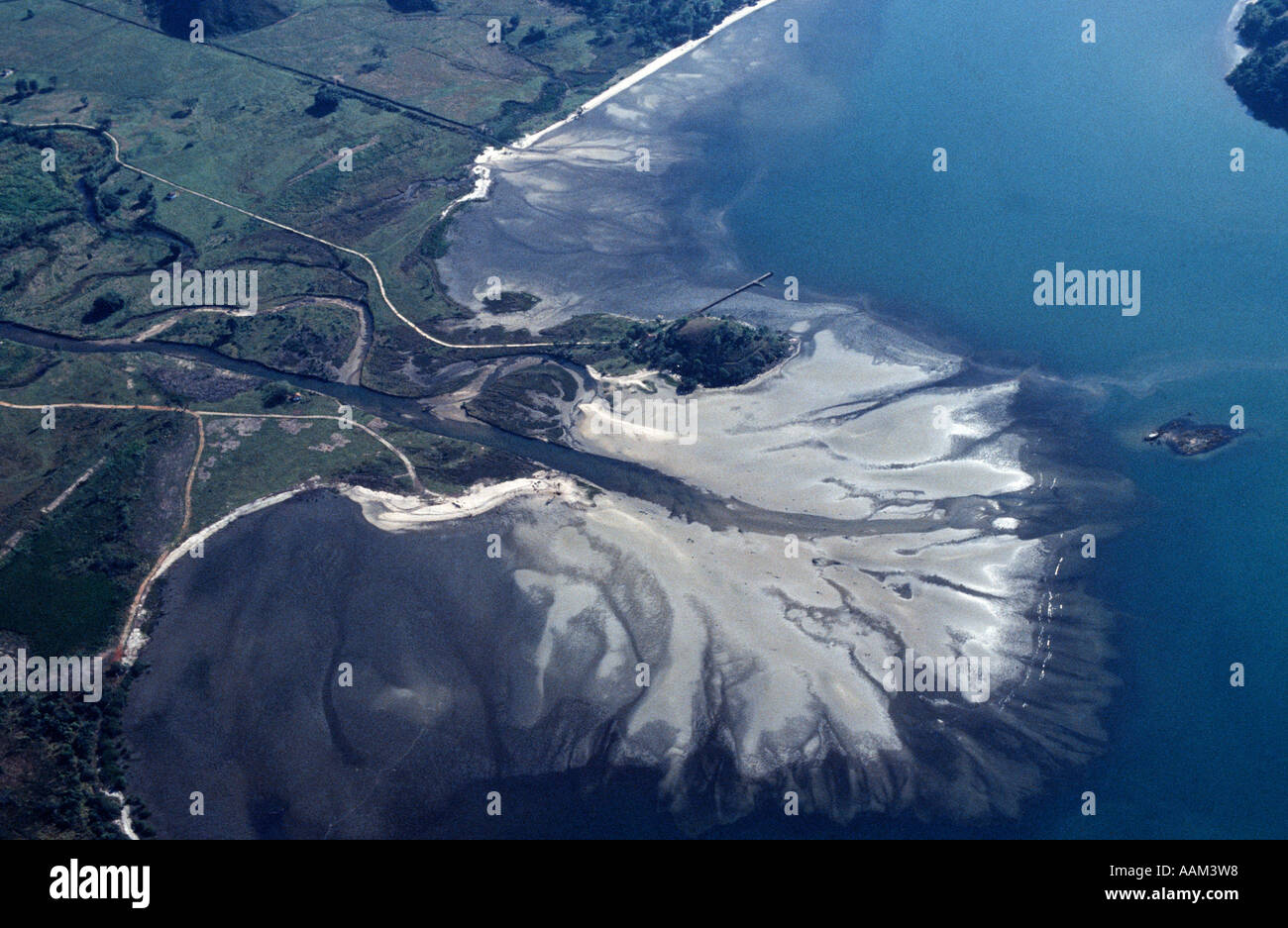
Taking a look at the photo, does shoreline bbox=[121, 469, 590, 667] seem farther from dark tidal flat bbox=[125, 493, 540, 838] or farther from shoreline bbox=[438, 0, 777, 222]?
shoreline bbox=[438, 0, 777, 222]

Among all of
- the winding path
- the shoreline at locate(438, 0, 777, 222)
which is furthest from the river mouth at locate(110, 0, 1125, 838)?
the shoreline at locate(438, 0, 777, 222)

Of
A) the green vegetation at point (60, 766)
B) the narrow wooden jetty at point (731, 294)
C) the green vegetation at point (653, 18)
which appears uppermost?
the green vegetation at point (653, 18)

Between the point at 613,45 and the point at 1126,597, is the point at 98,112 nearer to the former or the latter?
the point at 613,45

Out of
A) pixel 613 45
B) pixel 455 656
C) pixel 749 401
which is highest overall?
pixel 613 45

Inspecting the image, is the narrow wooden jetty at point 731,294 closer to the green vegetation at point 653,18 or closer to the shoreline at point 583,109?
the shoreline at point 583,109

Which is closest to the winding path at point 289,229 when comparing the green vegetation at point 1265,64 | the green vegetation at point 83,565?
the green vegetation at point 83,565

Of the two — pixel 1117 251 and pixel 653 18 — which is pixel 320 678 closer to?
pixel 1117 251

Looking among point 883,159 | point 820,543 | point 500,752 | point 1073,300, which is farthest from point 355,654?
point 883,159
